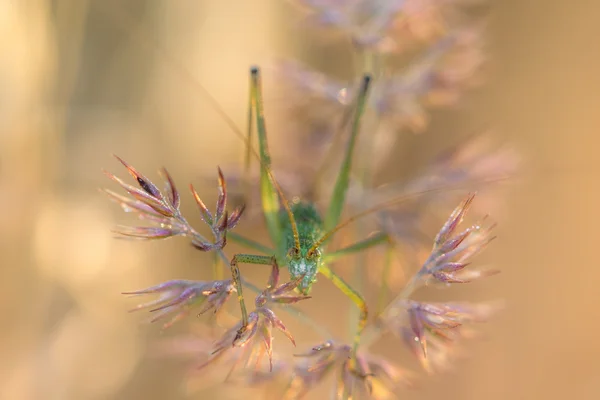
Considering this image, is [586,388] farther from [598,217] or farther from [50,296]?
[50,296]

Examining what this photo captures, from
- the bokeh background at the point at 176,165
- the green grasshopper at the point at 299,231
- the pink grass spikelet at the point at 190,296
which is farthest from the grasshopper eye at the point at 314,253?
the bokeh background at the point at 176,165

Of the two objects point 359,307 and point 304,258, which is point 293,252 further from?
point 359,307

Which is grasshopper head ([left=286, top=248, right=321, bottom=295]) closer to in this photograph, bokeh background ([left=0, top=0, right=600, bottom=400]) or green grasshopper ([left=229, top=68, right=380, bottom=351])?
green grasshopper ([left=229, top=68, right=380, bottom=351])

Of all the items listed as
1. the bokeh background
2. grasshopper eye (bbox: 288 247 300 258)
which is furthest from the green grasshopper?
the bokeh background

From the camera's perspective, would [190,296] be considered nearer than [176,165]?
Yes

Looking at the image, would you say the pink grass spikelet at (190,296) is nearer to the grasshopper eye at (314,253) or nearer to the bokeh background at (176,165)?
the grasshopper eye at (314,253)

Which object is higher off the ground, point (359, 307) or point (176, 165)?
point (176, 165)

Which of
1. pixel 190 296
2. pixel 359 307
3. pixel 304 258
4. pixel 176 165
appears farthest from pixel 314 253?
pixel 176 165
